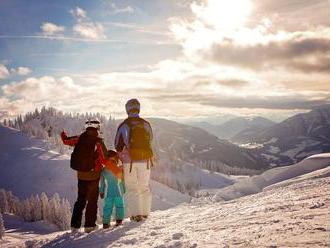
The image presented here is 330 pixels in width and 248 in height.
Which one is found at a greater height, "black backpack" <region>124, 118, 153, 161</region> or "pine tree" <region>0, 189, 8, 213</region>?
"black backpack" <region>124, 118, 153, 161</region>

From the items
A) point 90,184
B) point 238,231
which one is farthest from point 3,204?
point 238,231

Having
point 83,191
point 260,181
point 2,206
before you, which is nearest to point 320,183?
point 83,191

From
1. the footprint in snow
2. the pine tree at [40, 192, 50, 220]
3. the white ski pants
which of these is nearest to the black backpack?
the white ski pants

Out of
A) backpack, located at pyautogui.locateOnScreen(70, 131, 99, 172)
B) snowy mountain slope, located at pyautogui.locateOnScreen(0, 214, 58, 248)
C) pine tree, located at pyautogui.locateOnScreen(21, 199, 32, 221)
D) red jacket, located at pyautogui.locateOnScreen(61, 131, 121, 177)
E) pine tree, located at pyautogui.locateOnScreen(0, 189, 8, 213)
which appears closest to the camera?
backpack, located at pyautogui.locateOnScreen(70, 131, 99, 172)

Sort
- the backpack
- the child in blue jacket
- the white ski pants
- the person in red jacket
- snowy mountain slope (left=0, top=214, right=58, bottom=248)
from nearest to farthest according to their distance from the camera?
the backpack → the person in red jacket → the child in blue jacket → the white ski pants → snowy mountain slope (left=0, top=214, right=58, bottom=248)

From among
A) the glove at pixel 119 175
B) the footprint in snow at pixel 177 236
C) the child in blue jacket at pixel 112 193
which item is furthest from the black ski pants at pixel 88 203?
the footprint in snow at pixel 177 236

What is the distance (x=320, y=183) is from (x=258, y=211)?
4.75 meters

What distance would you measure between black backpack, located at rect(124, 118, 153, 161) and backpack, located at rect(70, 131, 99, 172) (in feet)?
4.16

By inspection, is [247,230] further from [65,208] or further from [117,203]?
[65,208]

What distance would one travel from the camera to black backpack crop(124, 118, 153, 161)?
1391 cm

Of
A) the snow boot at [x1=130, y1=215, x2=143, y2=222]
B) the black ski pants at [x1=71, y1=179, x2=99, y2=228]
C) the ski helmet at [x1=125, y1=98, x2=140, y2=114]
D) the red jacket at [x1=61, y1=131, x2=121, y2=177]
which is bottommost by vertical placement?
the snow boot at [x1=130, y1=215, x2=143, y2=222]

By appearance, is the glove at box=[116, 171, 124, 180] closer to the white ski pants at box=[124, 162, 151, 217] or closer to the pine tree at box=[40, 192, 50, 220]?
the white ski pants at box=[124, 162, 151, 217]

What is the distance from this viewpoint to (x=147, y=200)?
46.0 ft

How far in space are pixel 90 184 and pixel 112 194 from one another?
82 centimetres
